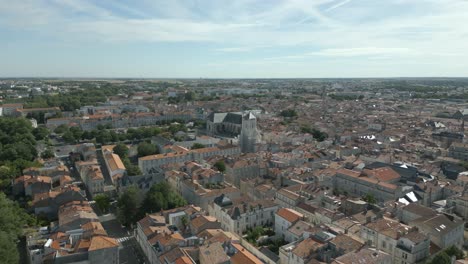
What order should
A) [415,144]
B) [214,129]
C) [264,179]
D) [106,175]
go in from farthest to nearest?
1. [214,129]
2. [415,144]
3. [106,175]
4. [264,179]

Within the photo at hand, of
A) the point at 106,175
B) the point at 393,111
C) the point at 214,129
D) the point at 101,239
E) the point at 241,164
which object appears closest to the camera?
the point at 101,239

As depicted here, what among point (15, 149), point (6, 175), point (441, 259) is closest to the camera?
point (441, 259)

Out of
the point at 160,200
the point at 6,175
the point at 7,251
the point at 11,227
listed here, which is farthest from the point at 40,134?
the point at 7,251

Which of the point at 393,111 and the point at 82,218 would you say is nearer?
the point at 82,218

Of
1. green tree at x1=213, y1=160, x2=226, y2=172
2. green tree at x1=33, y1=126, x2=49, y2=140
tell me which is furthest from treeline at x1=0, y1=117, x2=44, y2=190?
green tree at x1=213, y1=160, x2=226, y2=172

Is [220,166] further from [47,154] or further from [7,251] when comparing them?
[47,154]

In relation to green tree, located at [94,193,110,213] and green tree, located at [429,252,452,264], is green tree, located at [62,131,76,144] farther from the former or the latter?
green tree, located at [429,252,452,264]

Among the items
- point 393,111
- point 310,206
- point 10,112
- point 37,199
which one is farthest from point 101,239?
point 393,111

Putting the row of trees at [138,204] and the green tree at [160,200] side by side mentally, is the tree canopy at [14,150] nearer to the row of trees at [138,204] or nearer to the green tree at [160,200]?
the row of trees at [138,204]

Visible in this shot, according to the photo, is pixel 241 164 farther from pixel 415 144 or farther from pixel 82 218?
pixel 415 144
